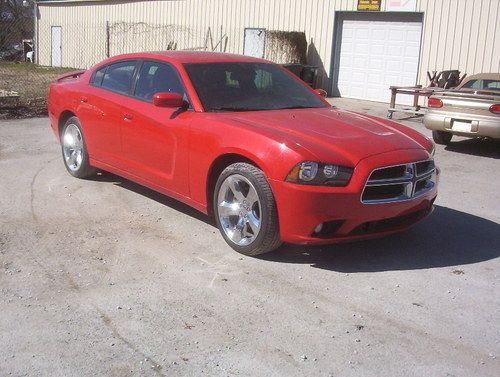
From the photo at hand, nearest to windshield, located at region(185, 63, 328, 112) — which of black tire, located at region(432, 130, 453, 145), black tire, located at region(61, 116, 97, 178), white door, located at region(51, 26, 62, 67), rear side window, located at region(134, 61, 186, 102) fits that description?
rear side window, located at region(134, 61, 186, 102)

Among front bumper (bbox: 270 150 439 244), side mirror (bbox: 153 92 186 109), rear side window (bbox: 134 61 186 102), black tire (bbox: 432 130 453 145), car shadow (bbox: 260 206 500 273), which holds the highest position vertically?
rear side window (bbox: 134 61 186 102)

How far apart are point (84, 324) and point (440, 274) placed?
2.55m

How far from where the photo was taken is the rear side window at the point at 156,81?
226 inches

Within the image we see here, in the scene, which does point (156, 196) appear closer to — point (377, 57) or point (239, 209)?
point (239, 209)

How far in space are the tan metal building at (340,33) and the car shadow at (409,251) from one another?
1096 centimetres

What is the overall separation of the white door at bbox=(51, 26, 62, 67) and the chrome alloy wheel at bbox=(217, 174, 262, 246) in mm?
26449

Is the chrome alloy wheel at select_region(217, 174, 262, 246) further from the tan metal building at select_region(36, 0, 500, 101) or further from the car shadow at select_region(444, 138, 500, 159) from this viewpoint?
the tan metal building at select_region(36, 0, 500, 101)

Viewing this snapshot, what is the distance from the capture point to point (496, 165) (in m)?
9.21

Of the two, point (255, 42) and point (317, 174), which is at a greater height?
point (255, 42)

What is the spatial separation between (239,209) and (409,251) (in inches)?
56.0

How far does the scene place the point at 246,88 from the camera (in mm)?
5793

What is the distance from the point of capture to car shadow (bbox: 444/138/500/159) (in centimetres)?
1020

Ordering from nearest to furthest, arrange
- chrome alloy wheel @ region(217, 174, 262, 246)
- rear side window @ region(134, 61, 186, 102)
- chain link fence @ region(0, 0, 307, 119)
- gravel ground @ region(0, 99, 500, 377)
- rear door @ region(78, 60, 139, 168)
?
gravel ground @ region(0, 99, 500, 377) < chrome alloy wheel @ region(217, 174, 262, 246) < rear side window @ region(134, 61, 186, 102) < rear door @ region(78, 60, 139, 168) < chain link fence @ region(0, 0, 307, 119)

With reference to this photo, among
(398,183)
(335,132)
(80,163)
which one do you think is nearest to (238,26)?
(80,163)
